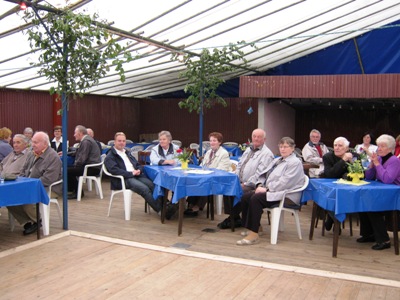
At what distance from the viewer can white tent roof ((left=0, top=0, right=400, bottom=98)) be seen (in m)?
7.15

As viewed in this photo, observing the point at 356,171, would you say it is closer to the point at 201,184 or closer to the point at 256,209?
the point at 256,209

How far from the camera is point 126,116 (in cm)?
1677

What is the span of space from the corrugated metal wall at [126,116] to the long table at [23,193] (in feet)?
25.1

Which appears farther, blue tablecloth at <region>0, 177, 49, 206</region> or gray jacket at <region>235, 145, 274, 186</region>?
gray jacket at <region>235, 145, 274, 186</region>

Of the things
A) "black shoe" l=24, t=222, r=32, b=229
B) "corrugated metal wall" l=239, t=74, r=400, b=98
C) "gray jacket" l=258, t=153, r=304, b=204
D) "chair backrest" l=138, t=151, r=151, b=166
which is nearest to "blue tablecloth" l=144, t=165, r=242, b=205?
"gray jacket" l=258, t=153, r=304, b=204

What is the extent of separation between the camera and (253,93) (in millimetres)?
10703

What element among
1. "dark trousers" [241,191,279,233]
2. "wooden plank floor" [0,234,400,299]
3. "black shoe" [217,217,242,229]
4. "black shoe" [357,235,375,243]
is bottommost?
"wooden plank floor" [0,234,400,299]

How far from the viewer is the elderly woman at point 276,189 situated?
5191 millimetres

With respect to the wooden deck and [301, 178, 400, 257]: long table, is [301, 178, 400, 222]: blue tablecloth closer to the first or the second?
[301, 178, 400, 257]: long table

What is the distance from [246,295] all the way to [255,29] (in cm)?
695

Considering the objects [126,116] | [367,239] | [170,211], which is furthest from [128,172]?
[126,116]

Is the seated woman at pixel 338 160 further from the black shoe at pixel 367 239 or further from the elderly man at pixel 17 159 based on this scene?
the elderly man at pixel 17 159

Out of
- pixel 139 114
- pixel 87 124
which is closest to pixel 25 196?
pixel 87 124

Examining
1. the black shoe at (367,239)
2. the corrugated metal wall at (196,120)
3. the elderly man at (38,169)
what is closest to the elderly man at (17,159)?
the elderly man at (38,169)
